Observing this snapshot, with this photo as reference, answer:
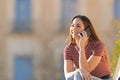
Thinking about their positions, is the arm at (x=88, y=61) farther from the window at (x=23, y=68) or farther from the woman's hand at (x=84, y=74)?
the window at (x=23, y=68)

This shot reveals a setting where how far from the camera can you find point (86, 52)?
612cm

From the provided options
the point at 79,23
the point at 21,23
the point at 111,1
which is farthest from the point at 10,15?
the point at 79,23

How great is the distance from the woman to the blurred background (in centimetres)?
1532

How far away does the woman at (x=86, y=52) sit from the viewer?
6.02m

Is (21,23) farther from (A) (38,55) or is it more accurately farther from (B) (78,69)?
(B) (78,69)

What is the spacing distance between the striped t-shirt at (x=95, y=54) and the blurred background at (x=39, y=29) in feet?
50.2

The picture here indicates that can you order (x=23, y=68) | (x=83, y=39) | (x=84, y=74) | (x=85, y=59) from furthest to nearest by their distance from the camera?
(x=23, y=68)
(x=83, y=39)
(x=85, y=59)
(x=84, y=74)

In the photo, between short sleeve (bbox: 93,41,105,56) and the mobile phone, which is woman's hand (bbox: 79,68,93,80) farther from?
the mobile phone

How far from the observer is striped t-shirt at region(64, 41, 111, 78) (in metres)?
6.10

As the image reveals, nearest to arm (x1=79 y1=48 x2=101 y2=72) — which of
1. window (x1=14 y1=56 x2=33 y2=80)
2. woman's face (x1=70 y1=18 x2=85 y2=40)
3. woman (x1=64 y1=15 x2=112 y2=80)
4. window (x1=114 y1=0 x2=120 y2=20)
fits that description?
woman (x1=64 y1=15 x2=112 y2=80)

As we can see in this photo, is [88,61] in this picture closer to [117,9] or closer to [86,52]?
[86,52]

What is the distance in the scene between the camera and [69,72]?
6074 millimetres

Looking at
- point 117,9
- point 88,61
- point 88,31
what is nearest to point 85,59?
point 88,61

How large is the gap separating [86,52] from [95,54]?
10 centimetres
